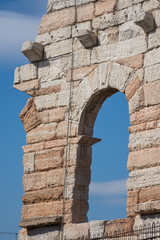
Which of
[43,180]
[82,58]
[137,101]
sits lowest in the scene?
[43,180]

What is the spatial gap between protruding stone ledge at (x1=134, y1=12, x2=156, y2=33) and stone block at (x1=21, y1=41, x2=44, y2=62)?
2469 millimetres

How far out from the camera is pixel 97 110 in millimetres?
13109

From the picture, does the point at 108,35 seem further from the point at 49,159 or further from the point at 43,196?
the point at 43,196

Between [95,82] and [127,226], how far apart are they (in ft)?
9.20

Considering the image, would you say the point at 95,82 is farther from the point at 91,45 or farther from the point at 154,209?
the point at 154,209

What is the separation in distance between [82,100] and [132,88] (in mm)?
1170

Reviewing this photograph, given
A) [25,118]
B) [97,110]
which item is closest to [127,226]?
[97,110]

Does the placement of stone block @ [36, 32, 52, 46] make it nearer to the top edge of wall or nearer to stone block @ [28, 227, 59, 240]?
the top edge of wall

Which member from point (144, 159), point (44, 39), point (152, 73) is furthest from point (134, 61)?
point (44, 39)

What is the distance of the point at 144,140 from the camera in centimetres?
1182

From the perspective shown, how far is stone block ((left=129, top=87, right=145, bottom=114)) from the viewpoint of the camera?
12.1 m

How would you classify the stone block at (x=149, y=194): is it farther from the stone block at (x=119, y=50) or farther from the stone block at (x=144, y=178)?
the stone block at (x=119, y=50)

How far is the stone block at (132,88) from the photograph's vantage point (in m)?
12.2

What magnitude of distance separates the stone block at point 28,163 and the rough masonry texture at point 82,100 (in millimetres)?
20
